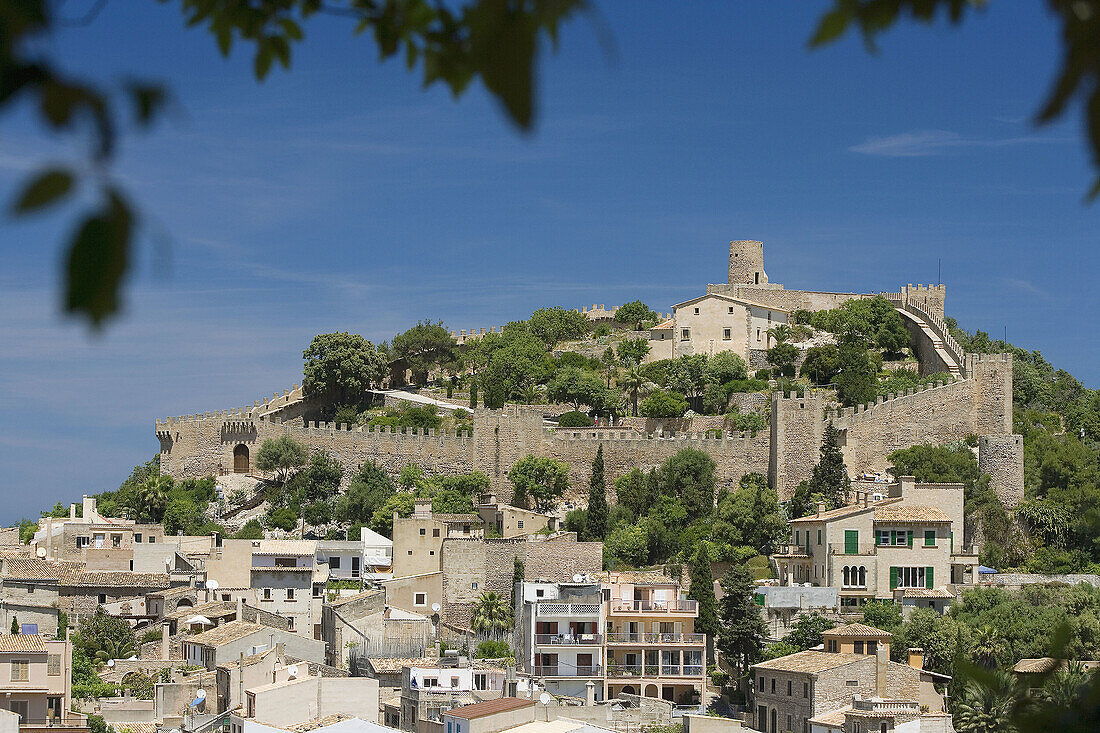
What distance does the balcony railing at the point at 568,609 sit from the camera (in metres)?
35.4

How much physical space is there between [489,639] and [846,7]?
119 ft

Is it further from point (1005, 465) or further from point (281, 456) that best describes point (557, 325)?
point (1005, 465)

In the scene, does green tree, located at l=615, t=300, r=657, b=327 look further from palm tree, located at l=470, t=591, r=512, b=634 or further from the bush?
palm tree, located at l=470, t=591, r=512, b=634

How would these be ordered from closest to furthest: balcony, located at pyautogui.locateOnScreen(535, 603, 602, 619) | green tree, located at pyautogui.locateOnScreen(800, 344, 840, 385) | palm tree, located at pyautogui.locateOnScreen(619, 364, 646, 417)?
balcony, located at pyautogui.locateOnScreen(535, 603, 602, 619), green tree, located at pyautogui.locateOnScreen(800, 344, 840, 385), palm tree, located at pyautogui.locateOnScreen(619, 364, 646, 417)

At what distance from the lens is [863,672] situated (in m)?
30.4

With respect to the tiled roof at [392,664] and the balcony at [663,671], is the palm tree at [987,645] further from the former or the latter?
the tiled roof at [392,664]

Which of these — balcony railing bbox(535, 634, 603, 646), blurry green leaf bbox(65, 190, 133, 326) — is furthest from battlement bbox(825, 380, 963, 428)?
blurry green leaf bbox(65, 190, 133, 326)

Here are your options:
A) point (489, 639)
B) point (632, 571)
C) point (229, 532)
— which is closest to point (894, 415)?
point (632, 571)

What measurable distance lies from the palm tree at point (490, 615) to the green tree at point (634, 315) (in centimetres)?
2810

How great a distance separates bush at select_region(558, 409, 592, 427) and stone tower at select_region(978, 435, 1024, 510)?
12.8 metres

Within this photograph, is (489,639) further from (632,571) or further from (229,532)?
(229,532)

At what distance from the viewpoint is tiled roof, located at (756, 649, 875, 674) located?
99.8 feet

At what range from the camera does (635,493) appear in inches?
1807

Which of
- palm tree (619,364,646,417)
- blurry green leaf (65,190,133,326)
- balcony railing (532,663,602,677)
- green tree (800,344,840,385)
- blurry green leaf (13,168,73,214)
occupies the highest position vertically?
green tree (800,344,840,385)
